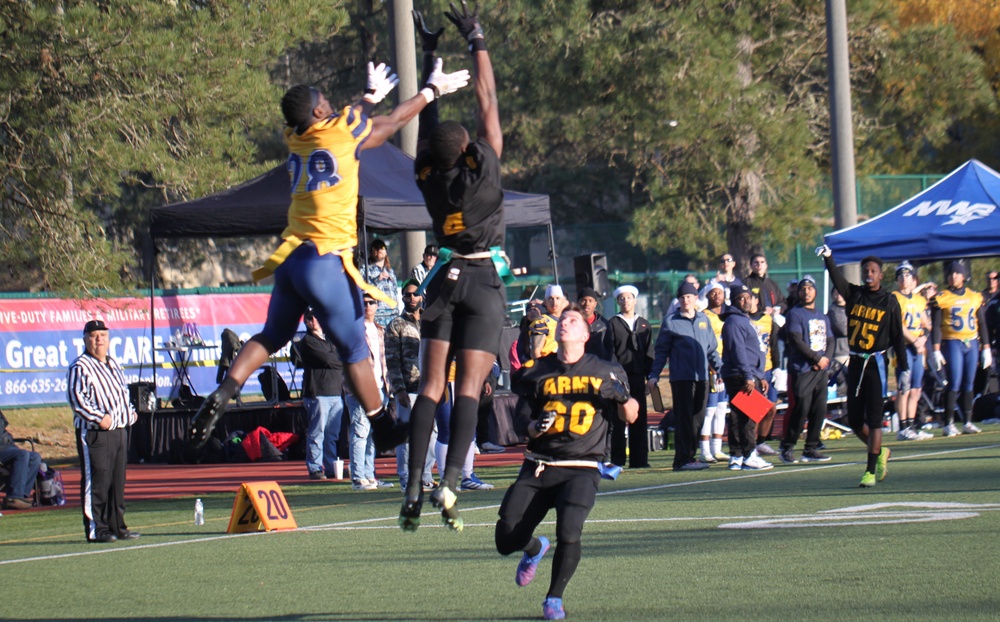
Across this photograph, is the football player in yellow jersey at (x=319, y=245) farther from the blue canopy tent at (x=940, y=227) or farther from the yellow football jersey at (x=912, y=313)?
the blue canopy tent at (x=940, y=227)

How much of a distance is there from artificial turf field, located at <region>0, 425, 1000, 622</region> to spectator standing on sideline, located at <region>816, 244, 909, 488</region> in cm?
39

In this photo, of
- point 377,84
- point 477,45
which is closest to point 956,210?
point 477,45

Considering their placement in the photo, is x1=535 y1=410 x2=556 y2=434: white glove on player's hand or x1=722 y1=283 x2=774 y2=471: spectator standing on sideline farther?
x1=722 y1=283 x2=774 y2=471: spectator standing on sideline

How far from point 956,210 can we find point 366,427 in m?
9.09

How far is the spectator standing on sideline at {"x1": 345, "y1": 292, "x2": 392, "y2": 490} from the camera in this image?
15.0m

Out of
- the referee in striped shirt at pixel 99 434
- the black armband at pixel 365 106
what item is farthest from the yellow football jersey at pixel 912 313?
the black armband at pixel 365 106

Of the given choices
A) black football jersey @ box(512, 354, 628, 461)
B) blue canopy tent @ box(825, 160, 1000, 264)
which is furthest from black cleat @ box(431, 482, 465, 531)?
blue canopy tent @ box(825, 160, 1000, 264)

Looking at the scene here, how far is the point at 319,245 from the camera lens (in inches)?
281

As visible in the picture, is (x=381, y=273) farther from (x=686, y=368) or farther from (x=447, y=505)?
(x=447, y=505)

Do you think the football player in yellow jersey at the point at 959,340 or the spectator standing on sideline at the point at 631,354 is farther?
the football player in yellow jersey at the point at 959,340

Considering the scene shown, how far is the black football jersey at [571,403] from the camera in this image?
798 cm

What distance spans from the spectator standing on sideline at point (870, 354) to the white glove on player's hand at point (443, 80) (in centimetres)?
586

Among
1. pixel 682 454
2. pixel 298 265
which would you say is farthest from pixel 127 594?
pixel 682 454

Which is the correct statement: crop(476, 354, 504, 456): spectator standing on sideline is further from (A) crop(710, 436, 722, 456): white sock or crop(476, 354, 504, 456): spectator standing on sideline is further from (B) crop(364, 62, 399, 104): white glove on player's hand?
(B) crop(364, 62, 399, 104): white glove on player's hand
